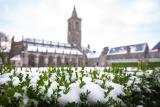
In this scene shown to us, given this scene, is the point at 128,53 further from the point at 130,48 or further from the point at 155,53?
the point at 155,53

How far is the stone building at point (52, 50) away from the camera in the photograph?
225 feet

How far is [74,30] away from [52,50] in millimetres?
18309

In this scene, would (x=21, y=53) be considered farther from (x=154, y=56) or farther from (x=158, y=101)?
(x=158, y=101)

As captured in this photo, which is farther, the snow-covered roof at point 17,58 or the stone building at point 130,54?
the snow-covered roof at point 17,58

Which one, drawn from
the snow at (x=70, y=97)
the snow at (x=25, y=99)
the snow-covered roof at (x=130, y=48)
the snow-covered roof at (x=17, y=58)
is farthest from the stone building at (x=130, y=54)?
the snow at (x=25, y=99)

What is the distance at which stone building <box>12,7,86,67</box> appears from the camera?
68719 millimetres

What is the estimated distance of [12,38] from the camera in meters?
72.6

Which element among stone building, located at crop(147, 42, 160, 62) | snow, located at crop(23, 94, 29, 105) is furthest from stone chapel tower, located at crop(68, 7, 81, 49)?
snow, located at crop(23, 94, 29, 105)

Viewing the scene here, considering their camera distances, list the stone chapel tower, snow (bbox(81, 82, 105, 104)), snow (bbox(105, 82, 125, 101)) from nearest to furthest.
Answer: snow (bbox(81, 82, 105, 104)) < snow (bbox(105, 82, 125, 101)) < the stone chapel tower

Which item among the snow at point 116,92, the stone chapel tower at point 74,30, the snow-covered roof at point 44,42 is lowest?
the snow at point 116,92

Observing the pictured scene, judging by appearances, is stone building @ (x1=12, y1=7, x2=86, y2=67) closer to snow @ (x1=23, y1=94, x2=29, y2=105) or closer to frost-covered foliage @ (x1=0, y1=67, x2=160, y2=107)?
frost-covered foliage @ (x1=0, y1=67, x2=160, y2=107)

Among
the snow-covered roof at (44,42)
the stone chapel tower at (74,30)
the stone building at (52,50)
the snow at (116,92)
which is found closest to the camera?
the snow at (116,92)

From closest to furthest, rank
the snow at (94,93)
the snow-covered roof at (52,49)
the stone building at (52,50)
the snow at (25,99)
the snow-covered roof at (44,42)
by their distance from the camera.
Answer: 1. the snow at (25,99)
2. the snow at (94,93)
3. the stone building at (52,50)
4. the snow-covered roof at (52,49)
5. the snow-covered roof at (44,42)

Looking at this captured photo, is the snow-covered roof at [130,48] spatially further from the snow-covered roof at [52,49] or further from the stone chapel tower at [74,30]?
the stone chapel tower at [74,30]
